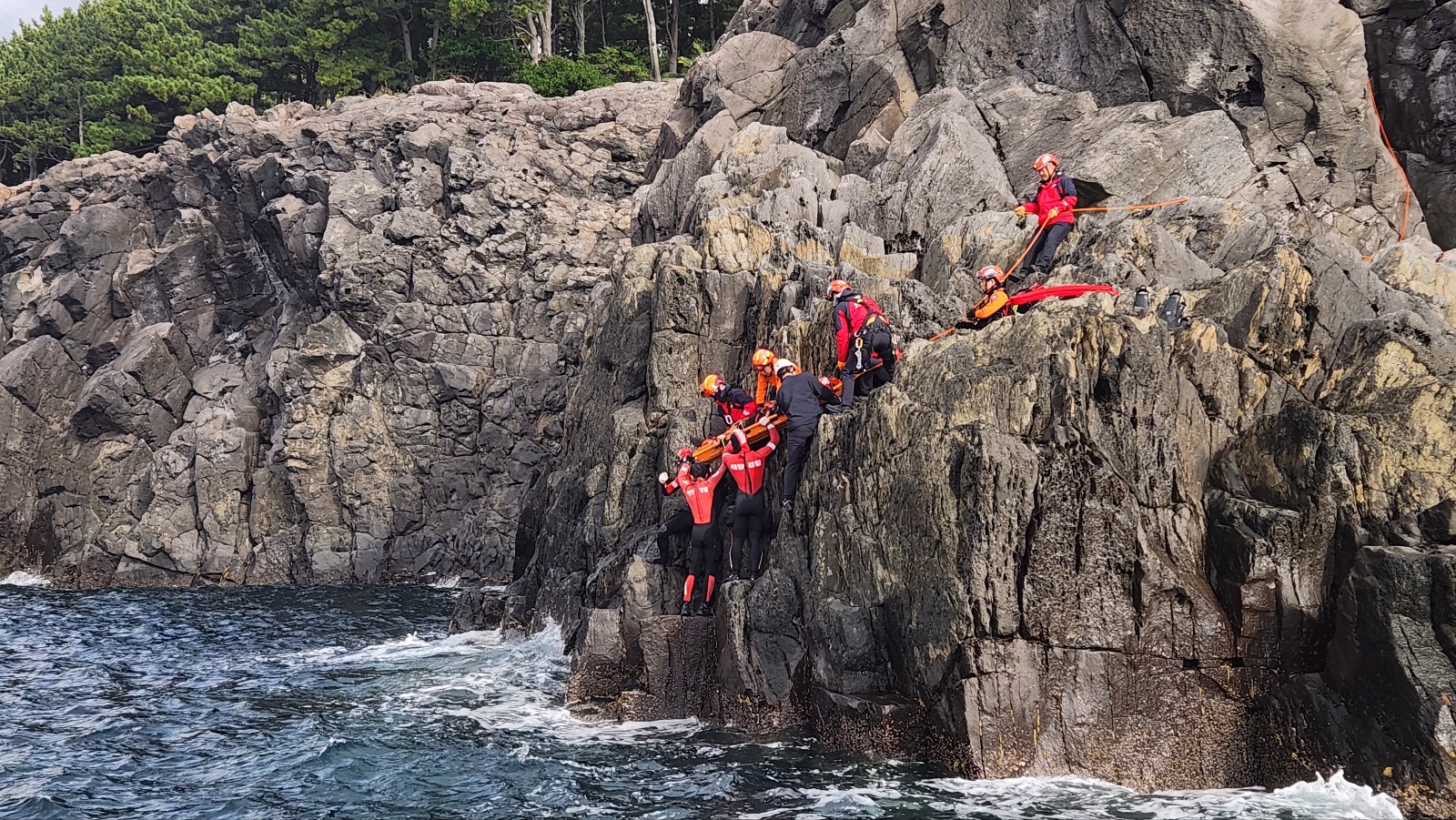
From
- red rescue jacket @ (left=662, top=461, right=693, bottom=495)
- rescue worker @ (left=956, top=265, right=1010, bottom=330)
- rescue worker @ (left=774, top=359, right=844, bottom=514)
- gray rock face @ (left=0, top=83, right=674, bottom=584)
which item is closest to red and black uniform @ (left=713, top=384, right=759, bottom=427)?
red rescue jacket @ (left=662, top=461, right=693, bottom=495)

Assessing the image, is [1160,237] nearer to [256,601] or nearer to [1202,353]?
[1202,353]

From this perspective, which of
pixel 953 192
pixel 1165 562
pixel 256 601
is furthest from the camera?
pixel 256 601

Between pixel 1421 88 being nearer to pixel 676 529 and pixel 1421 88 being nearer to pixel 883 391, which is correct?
pixel 883 391

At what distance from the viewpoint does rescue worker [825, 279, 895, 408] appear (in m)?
20.3

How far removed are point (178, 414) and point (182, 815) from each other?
1452 inches

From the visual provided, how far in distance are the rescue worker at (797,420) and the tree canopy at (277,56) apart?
4629 centimetres

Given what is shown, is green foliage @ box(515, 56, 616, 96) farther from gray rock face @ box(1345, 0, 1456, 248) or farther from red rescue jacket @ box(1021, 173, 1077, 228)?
red rescue jacket @ box(1021, 173, 1077, 228)

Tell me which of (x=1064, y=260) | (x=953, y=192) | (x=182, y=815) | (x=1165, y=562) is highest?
(x=953, y=192)

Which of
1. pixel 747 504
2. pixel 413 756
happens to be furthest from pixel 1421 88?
pixel 413 756

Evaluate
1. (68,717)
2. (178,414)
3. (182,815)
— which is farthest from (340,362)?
(182,815)

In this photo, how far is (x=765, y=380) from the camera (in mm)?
21594

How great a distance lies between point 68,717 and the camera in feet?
70.3

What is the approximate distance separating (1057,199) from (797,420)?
751 centimetres

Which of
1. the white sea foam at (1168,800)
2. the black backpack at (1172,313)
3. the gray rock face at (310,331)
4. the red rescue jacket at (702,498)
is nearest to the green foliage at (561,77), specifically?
the gray rock face at (310,331)
